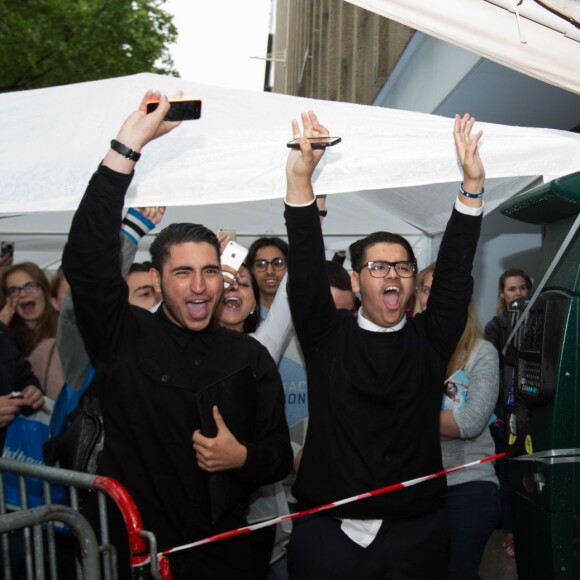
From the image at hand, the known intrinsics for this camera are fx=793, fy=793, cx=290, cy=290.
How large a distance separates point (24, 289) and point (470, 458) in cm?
332

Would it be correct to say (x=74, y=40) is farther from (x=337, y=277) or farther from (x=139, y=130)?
(x=139, y=130)

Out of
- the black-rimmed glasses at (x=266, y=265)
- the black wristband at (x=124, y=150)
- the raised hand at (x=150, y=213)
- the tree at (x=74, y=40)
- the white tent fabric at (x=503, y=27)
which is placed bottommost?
the black-rimmed glasses at (x=266, y=265)

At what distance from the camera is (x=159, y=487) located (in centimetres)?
307

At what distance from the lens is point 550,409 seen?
3.00 m

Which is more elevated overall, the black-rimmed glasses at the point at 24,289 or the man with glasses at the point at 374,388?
the black-rimmed glasses at the point at 24,289

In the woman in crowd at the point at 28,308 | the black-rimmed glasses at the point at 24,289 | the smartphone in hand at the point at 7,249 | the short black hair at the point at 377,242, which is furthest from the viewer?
the smartphone in hand at the point at 7,249

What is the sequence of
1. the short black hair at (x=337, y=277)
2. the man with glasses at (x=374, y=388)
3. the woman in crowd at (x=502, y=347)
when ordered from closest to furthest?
the man with glasses at (x=374, y=388), the short black hair at (x=337, y=277), the woman in crowd at (x=502, y=347)

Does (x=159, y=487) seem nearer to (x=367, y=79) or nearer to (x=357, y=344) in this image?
(x=357, y=344)

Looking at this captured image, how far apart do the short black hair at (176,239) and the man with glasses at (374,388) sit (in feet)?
1.20

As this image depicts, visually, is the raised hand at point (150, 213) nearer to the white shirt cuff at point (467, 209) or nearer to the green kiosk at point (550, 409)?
the white shirt cuff at point (467, 209)

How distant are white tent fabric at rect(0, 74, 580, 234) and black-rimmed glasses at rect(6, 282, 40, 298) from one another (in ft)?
6.15

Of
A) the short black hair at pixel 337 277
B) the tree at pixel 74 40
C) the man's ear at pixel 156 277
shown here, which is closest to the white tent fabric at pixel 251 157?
the man's ear at pixel 156 277

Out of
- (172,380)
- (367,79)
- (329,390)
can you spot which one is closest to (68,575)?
(172,380)

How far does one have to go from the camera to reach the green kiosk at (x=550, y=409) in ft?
9.75
